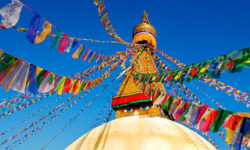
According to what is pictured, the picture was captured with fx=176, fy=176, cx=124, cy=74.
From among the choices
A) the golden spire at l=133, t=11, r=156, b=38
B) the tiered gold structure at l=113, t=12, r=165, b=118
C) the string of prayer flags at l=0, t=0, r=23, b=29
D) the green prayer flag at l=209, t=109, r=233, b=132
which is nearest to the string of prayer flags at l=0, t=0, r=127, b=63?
the string of prayer flags at l=0, t=0, r=23, b=29

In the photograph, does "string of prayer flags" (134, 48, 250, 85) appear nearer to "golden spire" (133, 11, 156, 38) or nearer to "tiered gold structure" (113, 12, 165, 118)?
"tiered gold structure" (113, 12, 165, 118)

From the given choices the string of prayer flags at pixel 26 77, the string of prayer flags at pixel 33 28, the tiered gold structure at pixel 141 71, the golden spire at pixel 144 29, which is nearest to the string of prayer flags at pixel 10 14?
the string of prayer flags at pixel 33 28

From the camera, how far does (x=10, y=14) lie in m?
2.52

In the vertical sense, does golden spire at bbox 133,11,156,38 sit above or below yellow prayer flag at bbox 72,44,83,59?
above

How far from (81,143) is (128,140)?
1306 millimetres

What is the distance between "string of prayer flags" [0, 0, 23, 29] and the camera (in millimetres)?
2432

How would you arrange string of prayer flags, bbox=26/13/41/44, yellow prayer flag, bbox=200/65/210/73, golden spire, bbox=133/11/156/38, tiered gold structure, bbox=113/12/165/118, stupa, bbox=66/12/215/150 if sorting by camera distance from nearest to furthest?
string of prayer flags, bbox=26/13/41/44 < yellow prayer flag, bbox=200/65/210/73 < stupa, bbox=66/12/215/150 < tiered gold structure, bbox=113/12/165/118 < golden spire, bbox=133/11/156/38

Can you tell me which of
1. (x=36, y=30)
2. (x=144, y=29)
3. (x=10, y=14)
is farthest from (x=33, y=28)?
(x=144, y=29)

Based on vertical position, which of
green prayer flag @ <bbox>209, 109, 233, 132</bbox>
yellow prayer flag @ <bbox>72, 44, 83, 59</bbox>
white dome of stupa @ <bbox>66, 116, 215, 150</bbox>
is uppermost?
yellow prayer flag @ <bbox>72, 44, 83, 59</bbox>

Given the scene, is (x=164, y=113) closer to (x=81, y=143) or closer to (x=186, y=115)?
(x=186, y=115)

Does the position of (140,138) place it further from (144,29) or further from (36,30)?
(144,29)

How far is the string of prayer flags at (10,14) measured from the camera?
243cm

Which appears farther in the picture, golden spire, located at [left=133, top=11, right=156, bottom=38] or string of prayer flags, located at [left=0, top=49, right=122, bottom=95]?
golden spire, located at [left=133, top=11, right=156, bottom=38]

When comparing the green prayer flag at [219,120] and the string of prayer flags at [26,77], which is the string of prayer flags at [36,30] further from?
the green prayer flag at [219,120]
